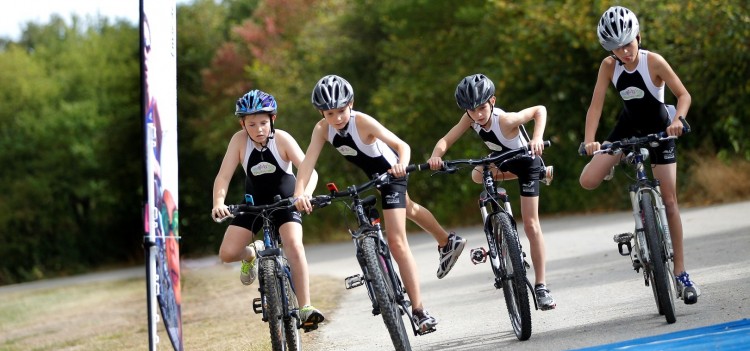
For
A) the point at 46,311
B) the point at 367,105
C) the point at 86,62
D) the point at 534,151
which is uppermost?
the point at 86,62

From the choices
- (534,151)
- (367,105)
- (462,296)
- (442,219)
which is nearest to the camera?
(534,151)

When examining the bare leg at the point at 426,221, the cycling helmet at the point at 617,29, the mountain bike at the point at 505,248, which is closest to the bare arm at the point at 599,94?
the cycling helmet at the point at 617,29

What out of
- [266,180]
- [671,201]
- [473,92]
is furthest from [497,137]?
[266,180]

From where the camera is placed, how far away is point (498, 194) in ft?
31.8

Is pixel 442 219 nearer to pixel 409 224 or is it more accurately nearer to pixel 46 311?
pixel 409 224

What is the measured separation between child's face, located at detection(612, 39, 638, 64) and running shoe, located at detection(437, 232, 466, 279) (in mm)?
2047

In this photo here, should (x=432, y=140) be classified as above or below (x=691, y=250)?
above

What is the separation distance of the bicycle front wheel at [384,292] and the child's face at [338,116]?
0.95m

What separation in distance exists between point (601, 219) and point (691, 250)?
A: 902cm

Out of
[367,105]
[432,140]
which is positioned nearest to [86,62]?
[367,105]

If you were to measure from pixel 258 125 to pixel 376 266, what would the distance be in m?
1.46

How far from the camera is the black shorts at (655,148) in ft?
32.3

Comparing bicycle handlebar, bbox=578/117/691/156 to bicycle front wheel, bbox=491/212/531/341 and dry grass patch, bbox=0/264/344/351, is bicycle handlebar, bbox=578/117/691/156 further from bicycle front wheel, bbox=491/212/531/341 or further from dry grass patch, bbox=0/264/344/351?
dry grass patch, bbox=0/264/344/351

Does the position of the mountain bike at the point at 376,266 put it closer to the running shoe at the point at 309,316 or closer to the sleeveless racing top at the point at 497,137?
the running shoe at the point at 309,316
